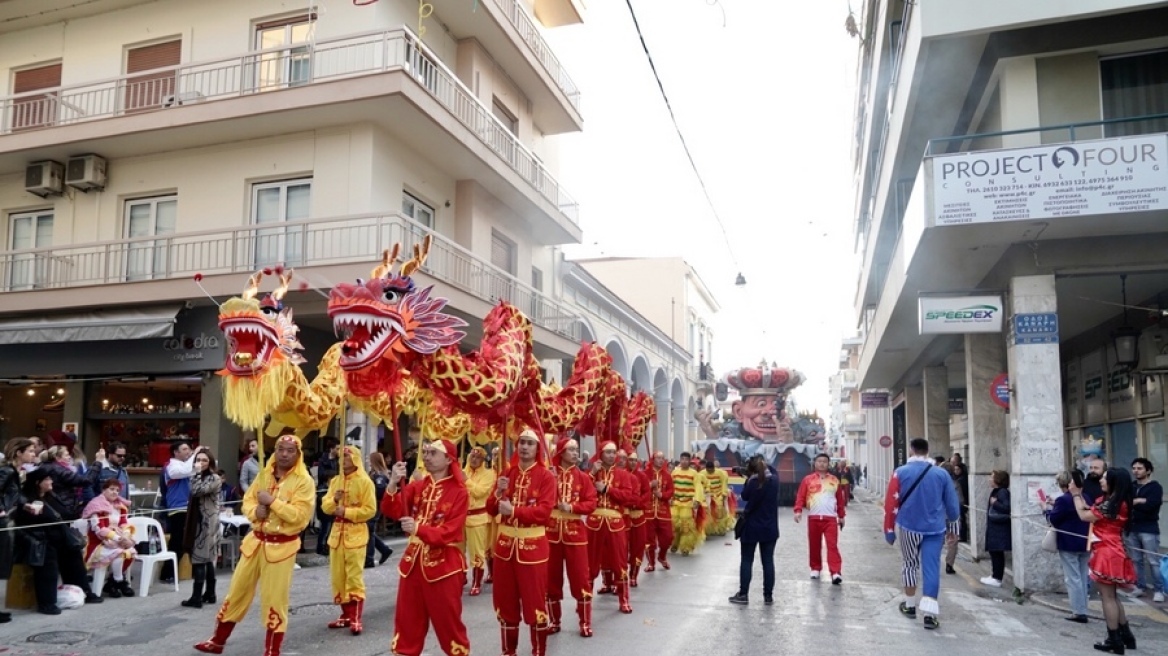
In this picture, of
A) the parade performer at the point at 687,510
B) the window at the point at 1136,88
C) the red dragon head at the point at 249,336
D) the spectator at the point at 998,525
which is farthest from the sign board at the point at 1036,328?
the red dragon head at the point at 249,336

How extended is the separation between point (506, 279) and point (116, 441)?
7.95 meters

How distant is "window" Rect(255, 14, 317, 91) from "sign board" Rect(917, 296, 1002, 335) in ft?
35.6

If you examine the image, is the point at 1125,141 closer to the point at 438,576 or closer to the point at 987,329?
the point at 987,329

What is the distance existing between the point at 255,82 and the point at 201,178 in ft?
6.53

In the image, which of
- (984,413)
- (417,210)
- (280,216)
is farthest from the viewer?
(417,210)

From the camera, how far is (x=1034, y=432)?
36.6 feet

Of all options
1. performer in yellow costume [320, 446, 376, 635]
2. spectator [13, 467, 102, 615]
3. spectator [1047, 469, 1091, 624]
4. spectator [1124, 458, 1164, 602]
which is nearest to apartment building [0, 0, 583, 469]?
spectator [13, 467, 102, 615]

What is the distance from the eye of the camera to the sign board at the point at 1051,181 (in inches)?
384

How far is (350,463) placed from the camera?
27.9ft

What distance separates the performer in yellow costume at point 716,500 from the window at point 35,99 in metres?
13.9

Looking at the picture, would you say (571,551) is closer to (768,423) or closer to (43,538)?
(43,538)

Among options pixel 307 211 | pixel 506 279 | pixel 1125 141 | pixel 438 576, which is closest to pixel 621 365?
pixel 506 279

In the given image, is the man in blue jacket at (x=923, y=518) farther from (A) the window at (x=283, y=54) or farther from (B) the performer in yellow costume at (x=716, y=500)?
(A) the window at (x=283, y=54)

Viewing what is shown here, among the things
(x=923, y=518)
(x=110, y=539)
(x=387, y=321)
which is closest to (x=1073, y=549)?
(x=923, y=518)
